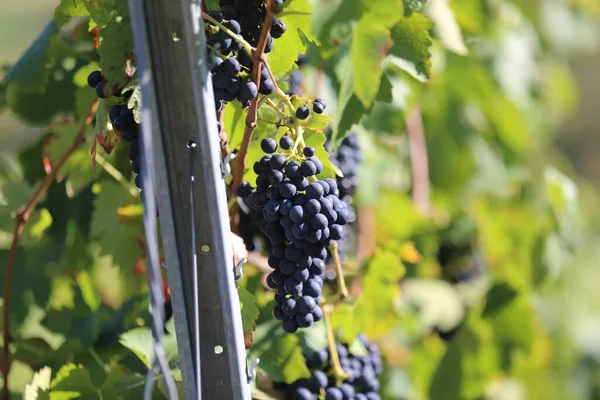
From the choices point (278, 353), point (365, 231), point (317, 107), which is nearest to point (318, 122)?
point (317, 107)

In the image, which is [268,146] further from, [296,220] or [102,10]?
[102,10]

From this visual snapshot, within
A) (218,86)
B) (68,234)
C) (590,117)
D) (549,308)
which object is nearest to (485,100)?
(549,308)

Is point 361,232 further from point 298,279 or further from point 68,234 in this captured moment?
point 298,279

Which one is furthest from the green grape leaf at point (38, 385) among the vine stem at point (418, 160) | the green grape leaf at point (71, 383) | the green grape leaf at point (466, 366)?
the vine stem at point (418, 160)

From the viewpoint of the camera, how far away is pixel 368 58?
78 cm

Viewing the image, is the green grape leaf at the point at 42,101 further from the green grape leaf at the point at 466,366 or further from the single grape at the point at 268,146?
the green grape leaf at the point at 466,366

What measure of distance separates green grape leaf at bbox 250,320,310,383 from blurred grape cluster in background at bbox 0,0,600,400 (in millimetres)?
193

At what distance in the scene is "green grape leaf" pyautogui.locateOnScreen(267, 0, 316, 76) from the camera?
0.84 meters

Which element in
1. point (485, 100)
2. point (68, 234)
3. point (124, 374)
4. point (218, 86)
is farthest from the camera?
point (485, 100)

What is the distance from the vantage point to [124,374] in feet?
3.40

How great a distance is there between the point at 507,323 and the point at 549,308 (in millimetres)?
931

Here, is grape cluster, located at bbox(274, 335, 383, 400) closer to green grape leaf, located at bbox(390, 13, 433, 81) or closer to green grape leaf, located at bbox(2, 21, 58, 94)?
green grape leaf, located at bbox(390, 13, 433, 81)

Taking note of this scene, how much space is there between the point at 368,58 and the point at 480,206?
1372 mm

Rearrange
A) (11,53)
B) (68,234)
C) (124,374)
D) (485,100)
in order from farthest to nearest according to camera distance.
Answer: (11,53)
(485,100)
(68,234)
(124,374)
